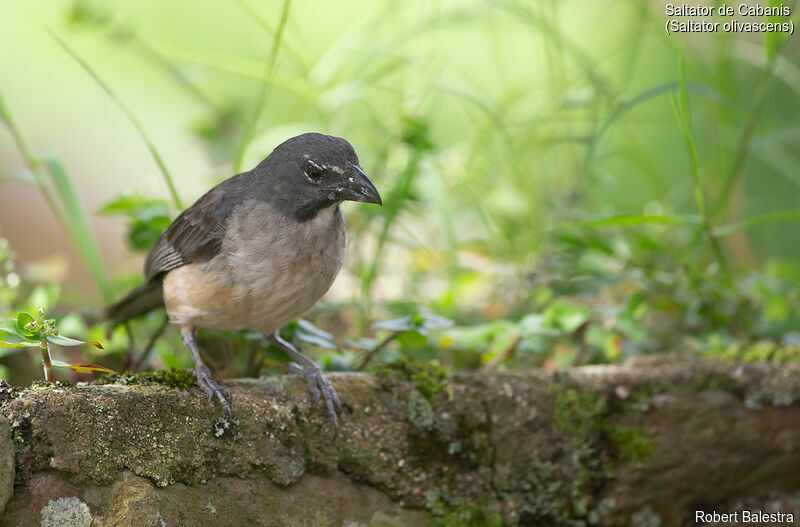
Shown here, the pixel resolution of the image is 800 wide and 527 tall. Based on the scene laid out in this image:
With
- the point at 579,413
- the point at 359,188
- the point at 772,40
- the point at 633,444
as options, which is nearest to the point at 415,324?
the point at 359,188

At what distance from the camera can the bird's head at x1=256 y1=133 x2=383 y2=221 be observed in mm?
3139

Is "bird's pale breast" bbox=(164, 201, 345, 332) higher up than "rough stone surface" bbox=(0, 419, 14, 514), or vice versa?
"bird's pale breast" bbox=(164, 201, 345, 332)

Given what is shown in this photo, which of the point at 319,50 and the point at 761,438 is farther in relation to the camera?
the point at 319,50

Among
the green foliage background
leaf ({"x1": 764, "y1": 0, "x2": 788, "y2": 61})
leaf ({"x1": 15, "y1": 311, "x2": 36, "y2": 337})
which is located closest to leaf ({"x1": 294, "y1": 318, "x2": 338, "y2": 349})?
the green foliage background

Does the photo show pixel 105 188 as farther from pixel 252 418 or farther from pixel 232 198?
pixel 252 418

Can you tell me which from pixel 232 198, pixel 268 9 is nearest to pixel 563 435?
pixel 232 198

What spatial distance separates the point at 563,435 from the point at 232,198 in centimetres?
186

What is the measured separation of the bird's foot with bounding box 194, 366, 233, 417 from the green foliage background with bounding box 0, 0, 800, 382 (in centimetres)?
79

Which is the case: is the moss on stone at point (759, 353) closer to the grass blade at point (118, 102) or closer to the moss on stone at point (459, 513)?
the moss on stone at point (459, 513)

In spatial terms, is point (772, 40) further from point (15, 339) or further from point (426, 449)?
point (15, 339)

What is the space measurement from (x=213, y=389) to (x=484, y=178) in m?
3.30

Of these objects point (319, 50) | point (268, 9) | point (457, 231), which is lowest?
point (457, 231)

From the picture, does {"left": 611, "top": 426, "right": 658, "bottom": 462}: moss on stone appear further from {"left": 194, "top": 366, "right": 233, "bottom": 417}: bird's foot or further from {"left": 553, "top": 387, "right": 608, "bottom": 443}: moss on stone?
{"left": 194, "top": 366, "right": 233, "bottom": 417}: bird's foot

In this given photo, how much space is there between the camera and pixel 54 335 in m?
2.38
